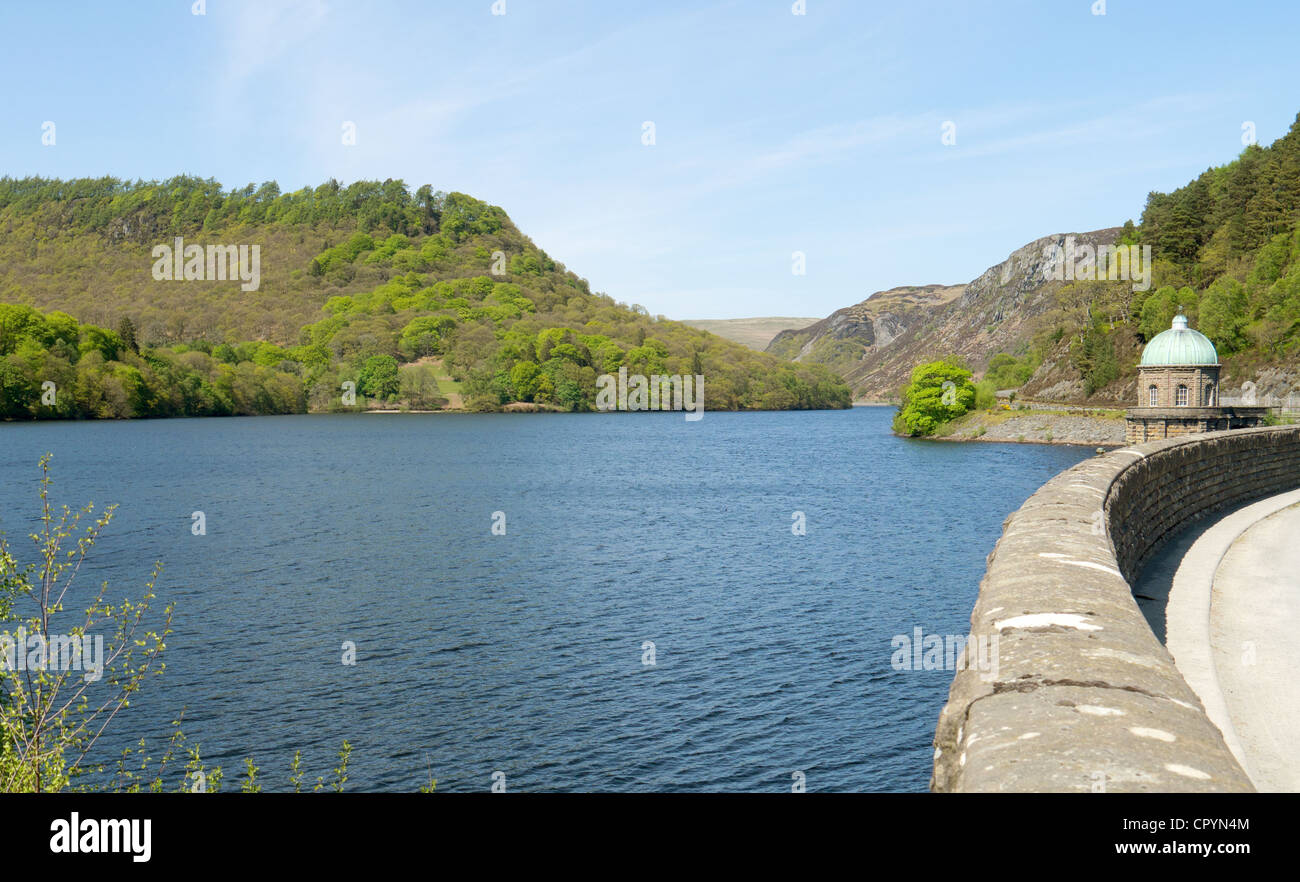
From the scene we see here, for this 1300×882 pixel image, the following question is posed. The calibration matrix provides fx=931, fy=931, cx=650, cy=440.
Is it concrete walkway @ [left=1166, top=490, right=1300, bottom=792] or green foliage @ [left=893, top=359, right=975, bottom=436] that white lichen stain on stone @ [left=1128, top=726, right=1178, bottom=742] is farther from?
green foliage @ [left=893, top=359, right=975, bottom=436]

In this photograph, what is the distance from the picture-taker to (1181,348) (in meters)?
59.0

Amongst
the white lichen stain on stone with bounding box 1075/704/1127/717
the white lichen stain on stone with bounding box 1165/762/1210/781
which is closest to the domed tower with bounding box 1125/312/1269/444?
the white lichen stain on stone with bounding box 1075/704/1127/717

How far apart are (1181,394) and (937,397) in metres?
57.4

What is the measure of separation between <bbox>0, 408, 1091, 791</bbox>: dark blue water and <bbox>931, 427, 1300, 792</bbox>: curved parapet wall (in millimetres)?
8658

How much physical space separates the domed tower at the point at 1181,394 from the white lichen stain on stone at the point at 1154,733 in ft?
195

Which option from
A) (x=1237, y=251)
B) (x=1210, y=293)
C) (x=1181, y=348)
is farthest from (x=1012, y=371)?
(x=1181, y=348)

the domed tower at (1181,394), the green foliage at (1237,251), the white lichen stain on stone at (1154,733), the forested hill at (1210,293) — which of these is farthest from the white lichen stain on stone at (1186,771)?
the green foliage at (1237,251)

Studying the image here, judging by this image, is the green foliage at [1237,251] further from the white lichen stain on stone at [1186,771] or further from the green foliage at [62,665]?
the white lichen stain on stone at [1186,771]

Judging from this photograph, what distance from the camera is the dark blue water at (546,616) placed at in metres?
18.6

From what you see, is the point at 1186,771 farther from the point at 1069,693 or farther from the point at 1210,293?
the point at 1210,293

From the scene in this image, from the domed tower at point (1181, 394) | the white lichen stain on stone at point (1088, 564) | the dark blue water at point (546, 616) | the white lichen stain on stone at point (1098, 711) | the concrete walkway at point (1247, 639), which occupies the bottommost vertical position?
the dark blue water at point (546, 616)

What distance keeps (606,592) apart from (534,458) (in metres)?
57.0

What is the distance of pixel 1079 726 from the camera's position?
5082mm
